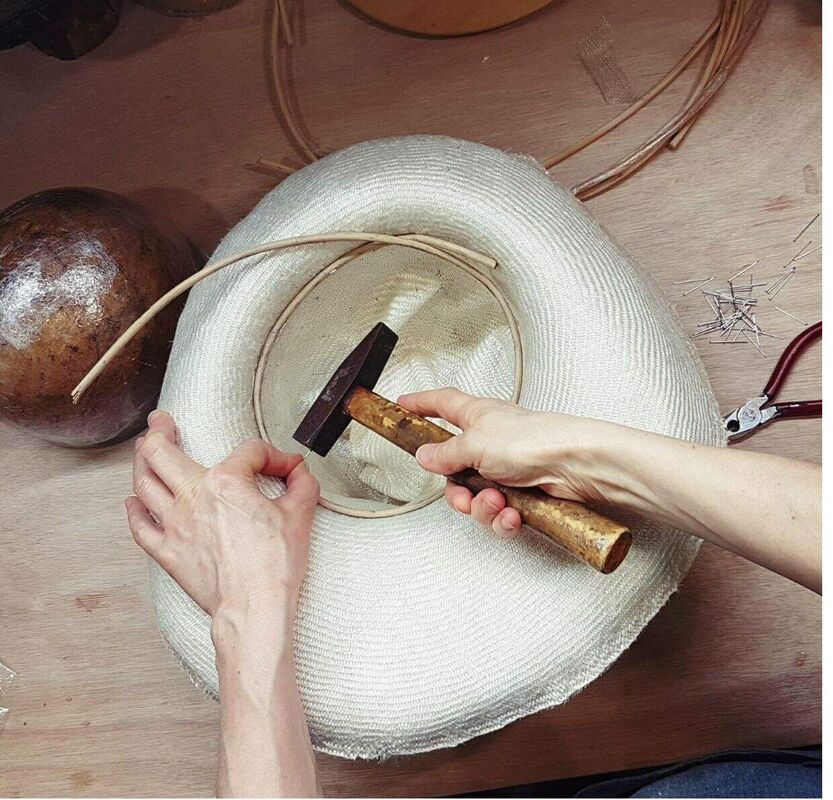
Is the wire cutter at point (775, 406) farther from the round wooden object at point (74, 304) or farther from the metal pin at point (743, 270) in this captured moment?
the round wooden object at point (74, 304)

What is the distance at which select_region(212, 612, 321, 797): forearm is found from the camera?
0.57 m

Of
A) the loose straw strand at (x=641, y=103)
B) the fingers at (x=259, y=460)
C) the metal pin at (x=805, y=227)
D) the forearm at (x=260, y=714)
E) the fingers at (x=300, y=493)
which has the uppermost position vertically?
the loose straw strand at (x=641, y=103)

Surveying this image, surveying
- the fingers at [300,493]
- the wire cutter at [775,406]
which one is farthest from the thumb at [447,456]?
the wire cutter at [775,406]

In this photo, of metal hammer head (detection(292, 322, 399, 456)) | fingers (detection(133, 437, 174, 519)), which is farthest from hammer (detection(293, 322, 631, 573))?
fingers (detection(133, 437, 174, 519))

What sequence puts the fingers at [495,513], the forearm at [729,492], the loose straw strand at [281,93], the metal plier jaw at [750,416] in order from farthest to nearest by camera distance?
the loose straw strand at [281,93] → the metal plier jaw at [750,416] → the fingers at [495,513] → the forearm at [729,492]

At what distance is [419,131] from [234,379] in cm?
42

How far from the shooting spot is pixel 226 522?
629mm

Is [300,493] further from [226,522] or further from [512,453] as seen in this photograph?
[512,453]

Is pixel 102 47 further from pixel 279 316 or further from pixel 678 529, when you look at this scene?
pixel 678 529

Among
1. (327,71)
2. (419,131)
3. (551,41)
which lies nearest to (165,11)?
(327,71)

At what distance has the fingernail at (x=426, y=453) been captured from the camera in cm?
62

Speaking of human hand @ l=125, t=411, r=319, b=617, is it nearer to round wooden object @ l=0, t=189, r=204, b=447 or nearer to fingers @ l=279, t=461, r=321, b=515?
fingers @ l=279, t=461, r=321, b=515

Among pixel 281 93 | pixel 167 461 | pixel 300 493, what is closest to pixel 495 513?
pixel 300 493

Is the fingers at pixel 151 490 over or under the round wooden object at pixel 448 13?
under
